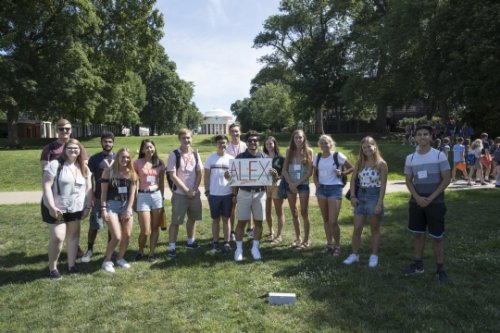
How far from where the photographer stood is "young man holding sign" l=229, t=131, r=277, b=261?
657 cm

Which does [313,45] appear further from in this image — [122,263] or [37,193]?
[122,263]

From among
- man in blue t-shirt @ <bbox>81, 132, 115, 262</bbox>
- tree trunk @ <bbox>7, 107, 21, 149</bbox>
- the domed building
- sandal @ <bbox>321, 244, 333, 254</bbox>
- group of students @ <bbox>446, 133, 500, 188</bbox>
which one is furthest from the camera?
the domed building

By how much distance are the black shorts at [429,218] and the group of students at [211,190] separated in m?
0.01

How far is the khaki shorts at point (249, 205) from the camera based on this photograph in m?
6.62

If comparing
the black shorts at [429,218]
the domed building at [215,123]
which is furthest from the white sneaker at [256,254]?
the domed building at [215,123]

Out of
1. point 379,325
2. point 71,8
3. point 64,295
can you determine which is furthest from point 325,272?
point 71,8

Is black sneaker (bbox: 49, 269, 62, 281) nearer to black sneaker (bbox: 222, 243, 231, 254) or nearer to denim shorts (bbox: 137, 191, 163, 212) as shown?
denim shorts (bbox: 137, 191, 163, 212)

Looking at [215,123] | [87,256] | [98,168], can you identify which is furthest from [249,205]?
[215,123]

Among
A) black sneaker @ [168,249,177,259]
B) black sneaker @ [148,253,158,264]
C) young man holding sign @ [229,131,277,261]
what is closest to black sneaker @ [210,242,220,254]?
young man holding sign @ [229,131,277,261]

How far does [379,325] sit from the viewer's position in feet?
14.0

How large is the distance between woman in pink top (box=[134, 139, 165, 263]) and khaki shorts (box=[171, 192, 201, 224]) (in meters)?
0.27

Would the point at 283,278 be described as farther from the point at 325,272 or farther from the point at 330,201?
the point at 330,201

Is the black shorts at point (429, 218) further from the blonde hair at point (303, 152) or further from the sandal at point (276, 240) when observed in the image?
the sandal at point (276, 240)

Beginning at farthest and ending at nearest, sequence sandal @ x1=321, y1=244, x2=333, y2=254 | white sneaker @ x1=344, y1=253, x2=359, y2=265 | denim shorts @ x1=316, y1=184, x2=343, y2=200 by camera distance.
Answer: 1. sandal @ x1=321, y1=244, x2=333, y2=254
2. denim shorts @ x1=316, y1=184, x2=343, y2=200
3. white sneaker @ x1=344, y1=253, x2=359, y2=265
